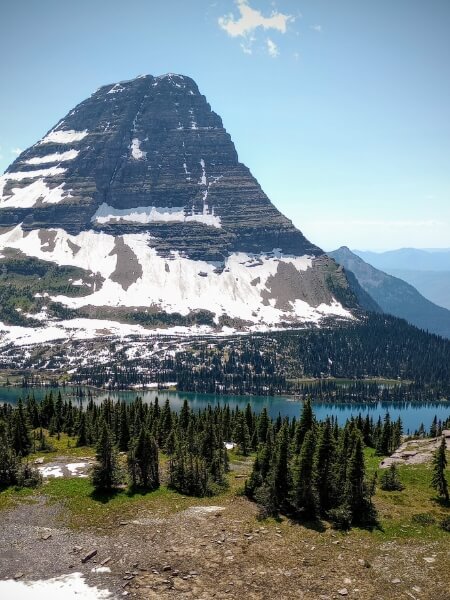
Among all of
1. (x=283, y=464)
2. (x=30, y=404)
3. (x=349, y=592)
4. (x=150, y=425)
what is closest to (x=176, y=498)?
(x=283, y=464)

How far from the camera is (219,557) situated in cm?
4972

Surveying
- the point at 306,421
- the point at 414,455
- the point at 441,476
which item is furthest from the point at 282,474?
the point at 414,455

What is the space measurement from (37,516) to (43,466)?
28834 mm

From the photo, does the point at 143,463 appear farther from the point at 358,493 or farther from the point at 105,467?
the point at 358,493

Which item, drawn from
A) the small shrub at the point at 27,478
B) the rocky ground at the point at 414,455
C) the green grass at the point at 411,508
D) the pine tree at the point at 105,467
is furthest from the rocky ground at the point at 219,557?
the rocky ground at the point at 414,455

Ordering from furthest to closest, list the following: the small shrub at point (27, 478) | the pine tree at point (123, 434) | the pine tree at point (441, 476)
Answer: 1. the pine tree at point (123, 434)
2. the small shrub at point (27, 478)
3. the pine tree at point (441, 476)

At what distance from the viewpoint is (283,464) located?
6612cm

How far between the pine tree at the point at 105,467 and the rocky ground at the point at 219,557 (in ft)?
32.7

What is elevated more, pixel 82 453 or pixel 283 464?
pixel 283 464

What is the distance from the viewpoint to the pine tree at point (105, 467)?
237 ft

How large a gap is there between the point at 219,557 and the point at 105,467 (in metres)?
27.8

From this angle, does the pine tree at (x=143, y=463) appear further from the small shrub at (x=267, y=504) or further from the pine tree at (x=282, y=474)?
the pine tree at (x=282, y=474)

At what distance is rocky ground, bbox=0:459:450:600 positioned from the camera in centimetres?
4400

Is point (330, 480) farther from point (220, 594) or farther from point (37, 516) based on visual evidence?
point (37, 516)
